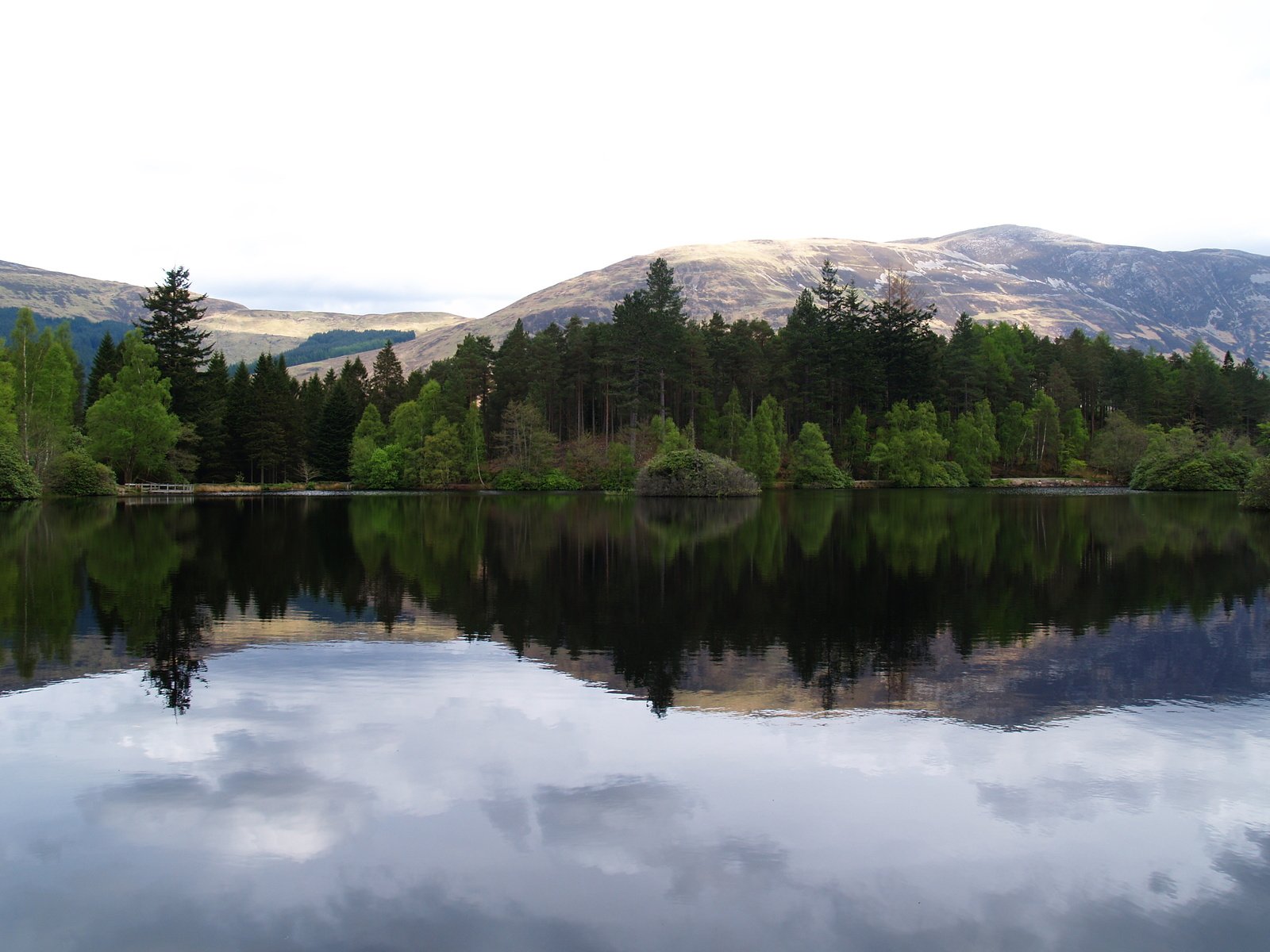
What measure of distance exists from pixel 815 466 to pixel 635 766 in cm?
8952

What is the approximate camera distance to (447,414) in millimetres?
103938

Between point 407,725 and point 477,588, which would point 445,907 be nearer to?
point 407,725

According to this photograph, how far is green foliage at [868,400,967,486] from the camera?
329ft

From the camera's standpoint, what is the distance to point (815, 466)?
97.4 meters

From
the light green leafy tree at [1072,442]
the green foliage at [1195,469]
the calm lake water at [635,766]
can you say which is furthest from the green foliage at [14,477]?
the light green leafy tree at [1072,442]

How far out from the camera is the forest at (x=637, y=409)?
8744 cm

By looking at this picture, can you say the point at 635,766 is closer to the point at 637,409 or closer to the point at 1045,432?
the point at 637,409

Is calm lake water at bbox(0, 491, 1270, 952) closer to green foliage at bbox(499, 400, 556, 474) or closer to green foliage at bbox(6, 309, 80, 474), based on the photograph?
green foliage at bbox(6, 309, 80, 474)

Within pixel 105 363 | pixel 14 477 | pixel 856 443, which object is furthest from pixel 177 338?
pixel 856 443

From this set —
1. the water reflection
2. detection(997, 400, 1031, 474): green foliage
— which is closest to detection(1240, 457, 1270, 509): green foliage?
the water reflection

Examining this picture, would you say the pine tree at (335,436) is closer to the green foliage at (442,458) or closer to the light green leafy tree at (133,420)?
the green foliage at (442,458)

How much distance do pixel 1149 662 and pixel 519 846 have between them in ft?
38.0

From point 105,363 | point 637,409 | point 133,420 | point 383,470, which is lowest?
point 383,470

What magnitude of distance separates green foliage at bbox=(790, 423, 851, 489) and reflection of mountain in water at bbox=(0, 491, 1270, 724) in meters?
53.8
